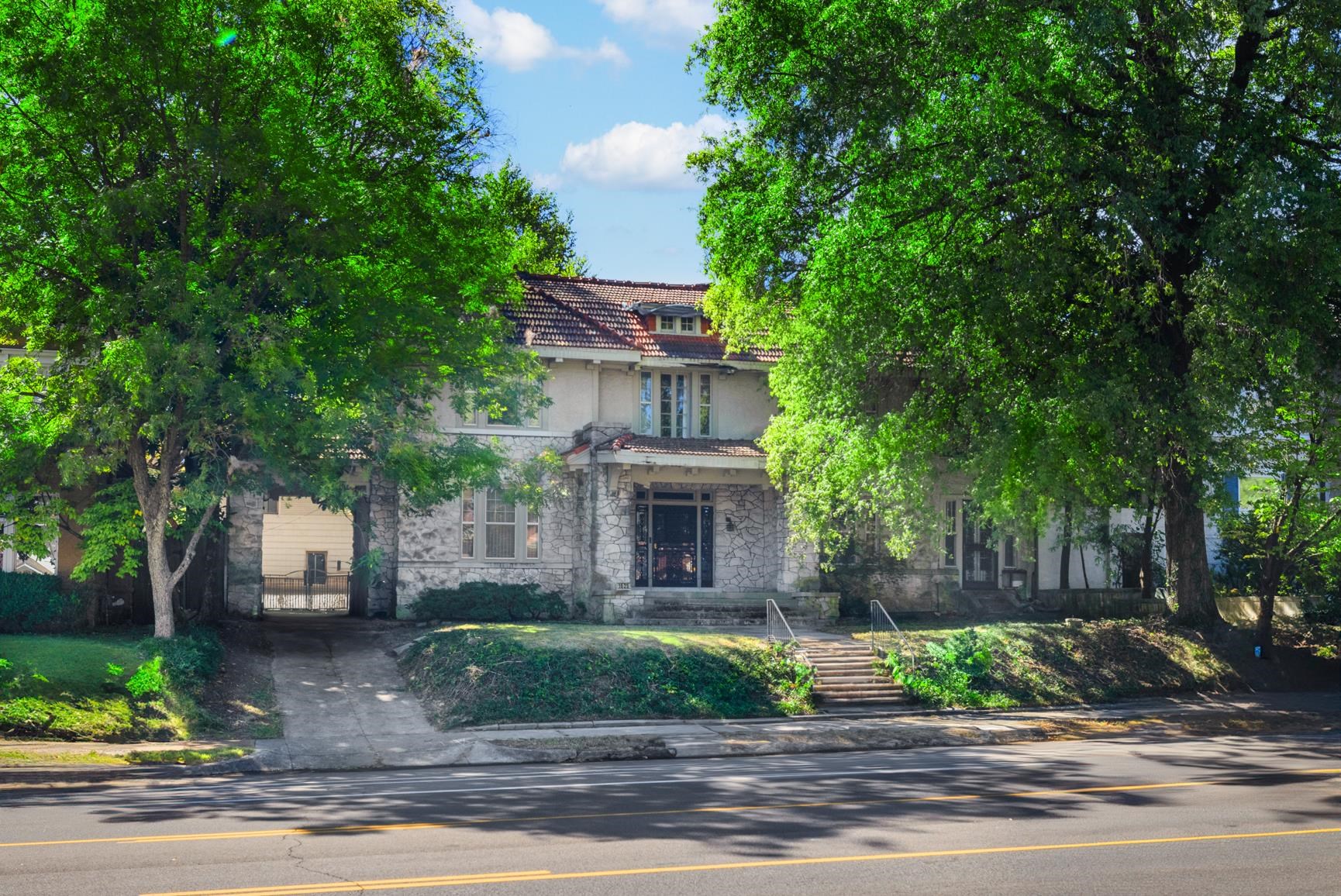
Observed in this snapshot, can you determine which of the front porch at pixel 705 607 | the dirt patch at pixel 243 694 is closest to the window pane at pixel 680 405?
the front porch at pixel 705 607

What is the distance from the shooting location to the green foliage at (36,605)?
2266 centimetres

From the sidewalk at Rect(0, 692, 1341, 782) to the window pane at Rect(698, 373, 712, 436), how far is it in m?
11.6

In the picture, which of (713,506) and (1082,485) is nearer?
(1082,485)

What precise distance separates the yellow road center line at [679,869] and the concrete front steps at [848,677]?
1096cm

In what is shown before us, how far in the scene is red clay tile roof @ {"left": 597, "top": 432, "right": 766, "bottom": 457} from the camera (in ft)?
94.1

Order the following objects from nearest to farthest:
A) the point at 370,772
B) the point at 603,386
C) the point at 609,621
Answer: the point at 370,772 < the point at 609,621 < the point at 603,386

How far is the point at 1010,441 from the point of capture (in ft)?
71.3

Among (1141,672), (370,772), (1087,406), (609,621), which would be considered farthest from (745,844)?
(609,621)

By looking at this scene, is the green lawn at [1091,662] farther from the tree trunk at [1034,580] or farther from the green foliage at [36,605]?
the green foliage at [36,605]

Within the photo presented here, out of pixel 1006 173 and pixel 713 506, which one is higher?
pixel 1006 173

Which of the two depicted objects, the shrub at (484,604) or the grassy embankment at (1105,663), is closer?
the grassy embankment at (1105,663)

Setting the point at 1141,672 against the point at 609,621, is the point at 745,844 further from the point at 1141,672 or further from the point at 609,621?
the point at 609,621

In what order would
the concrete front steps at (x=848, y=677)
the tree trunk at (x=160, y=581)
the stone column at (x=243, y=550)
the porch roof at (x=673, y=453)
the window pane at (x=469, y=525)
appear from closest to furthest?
1. the tree trunk at (x=160, y=581)
2. the concrete front steps at (x=848, y=677)
3. the stone column at (x=243, y=550)
4. the porch roof at (x=673, y=453)
5. the window pane at (x=469, y=525)

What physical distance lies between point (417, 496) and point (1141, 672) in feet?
46.9
